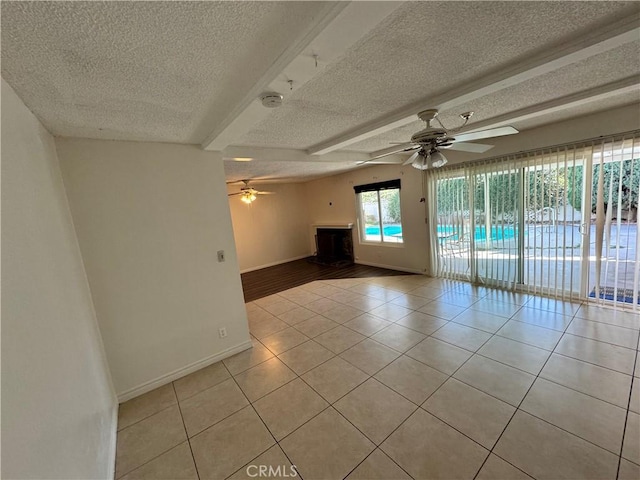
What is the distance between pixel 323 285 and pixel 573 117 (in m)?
4.37

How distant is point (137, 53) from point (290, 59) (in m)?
0.69

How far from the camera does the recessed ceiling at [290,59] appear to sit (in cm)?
98

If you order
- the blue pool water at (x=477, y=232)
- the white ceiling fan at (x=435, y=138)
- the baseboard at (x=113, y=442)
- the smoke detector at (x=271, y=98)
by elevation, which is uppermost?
the smoke detector at (x=271, y=98)

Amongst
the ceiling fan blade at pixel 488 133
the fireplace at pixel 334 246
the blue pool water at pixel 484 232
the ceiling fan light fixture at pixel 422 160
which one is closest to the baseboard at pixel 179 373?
the ceiling fan light fixture at pixel 422 160

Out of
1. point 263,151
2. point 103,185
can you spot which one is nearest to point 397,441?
point 103,185

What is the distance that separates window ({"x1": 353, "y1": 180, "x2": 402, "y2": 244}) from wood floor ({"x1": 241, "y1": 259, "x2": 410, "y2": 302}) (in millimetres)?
781

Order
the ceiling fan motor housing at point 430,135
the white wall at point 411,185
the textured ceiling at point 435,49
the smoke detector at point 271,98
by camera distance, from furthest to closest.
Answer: the white wall at point 411,185
the ceiling fan motor housing at point 430,135
the smoke detector at point 271,98
the textured ceiling at point 435,49

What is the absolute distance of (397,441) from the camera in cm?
170

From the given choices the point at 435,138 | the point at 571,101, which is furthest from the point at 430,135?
the point at 571,101

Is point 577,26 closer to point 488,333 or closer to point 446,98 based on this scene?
point 446,98

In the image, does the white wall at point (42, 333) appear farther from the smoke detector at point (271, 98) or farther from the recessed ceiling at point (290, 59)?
the smoke detector at point (271, 98)

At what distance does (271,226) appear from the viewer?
287 inches

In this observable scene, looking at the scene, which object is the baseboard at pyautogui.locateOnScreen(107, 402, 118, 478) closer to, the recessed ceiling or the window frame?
the recessed ceiling

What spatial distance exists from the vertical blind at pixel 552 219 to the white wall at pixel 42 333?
16.2 feet
